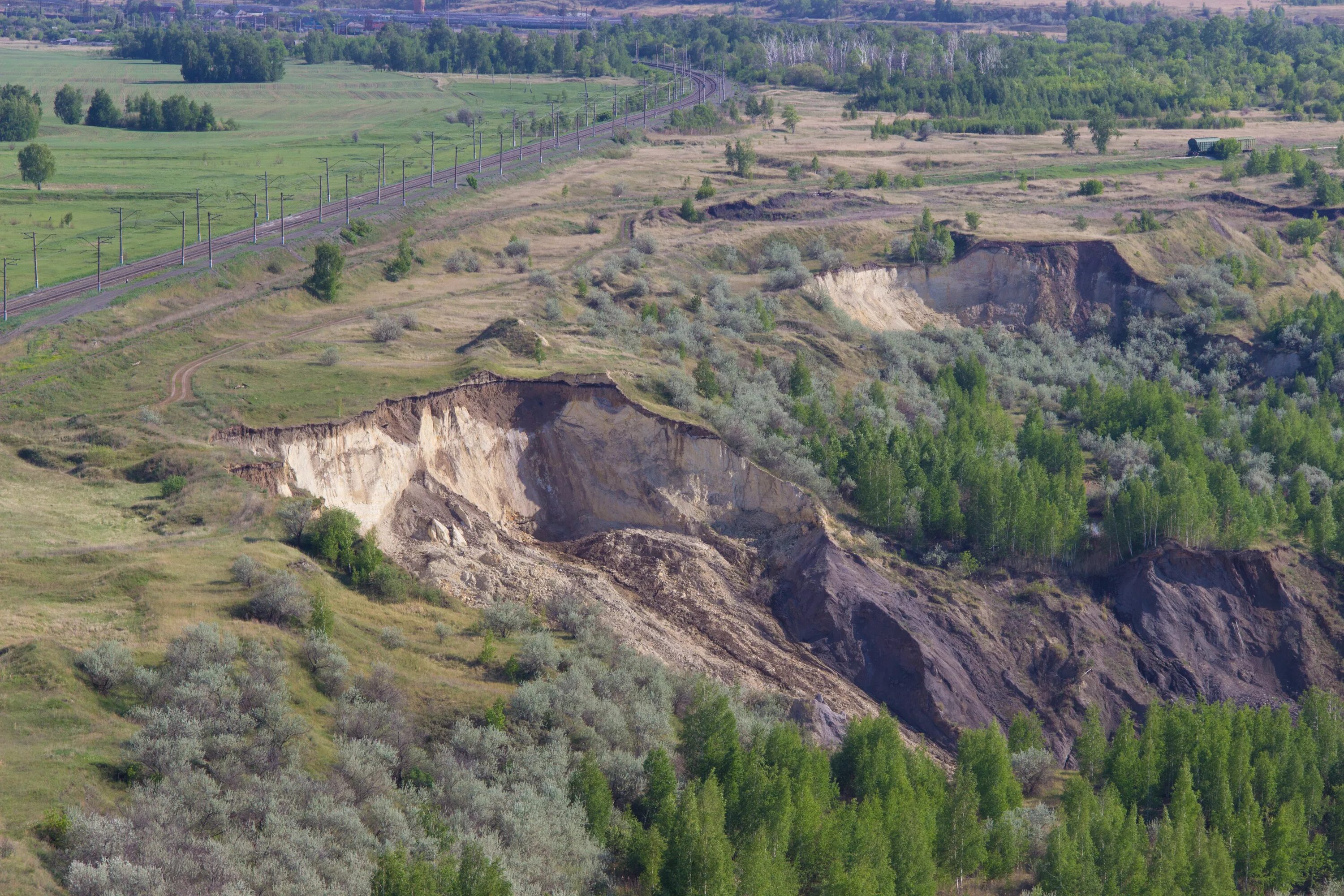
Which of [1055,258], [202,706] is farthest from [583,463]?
[1055,258]

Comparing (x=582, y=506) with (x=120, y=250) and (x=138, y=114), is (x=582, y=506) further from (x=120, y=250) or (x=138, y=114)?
(x=138, y=114)

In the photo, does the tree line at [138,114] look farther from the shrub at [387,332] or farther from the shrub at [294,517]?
the shrub at [294,517]

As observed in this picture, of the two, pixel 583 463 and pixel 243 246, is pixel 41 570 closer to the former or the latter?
pixel 583 463

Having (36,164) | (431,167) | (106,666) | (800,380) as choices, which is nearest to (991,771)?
(106,666)

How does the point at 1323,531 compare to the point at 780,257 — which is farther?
the point at 780,257

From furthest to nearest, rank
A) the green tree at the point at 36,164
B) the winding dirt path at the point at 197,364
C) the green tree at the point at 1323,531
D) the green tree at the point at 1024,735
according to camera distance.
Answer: the green tree at the point at 36,164
the green tree at the point at 1323,531
the winding dirt path at the point at 197,364
the green tree at the point at 1024,735

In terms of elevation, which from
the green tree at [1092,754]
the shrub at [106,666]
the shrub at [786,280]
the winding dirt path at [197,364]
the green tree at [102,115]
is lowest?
the green tree at [1092,754]

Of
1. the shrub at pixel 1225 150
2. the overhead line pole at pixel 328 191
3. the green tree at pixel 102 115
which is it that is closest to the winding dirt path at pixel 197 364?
the overhead line pole at pixel 328 191
